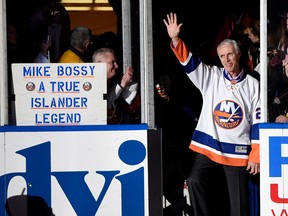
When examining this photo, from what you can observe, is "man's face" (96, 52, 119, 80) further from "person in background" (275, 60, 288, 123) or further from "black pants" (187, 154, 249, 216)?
"person in background" (275, 60, 288, 123)

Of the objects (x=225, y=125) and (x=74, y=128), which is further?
(x=225, y=125)

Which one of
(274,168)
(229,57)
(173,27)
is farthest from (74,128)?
(274,168)

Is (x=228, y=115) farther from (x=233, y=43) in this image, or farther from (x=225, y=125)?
(x=233, y=43)

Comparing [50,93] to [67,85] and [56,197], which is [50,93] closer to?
[67,85]

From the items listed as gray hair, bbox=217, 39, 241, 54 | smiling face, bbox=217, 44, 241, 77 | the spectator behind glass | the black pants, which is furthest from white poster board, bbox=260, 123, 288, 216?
the spectator behind glass

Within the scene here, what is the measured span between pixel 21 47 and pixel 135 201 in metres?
1.62

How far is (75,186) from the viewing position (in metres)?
8.77

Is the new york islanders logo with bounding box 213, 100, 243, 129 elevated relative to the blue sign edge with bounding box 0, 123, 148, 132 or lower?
Result: elevated

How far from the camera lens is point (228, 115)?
922cm

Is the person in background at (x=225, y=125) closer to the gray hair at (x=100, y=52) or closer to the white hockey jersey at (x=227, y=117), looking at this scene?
the white hockey jersey at (x=227, y=117)

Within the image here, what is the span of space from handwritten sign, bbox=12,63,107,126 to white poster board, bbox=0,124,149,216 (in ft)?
0.32

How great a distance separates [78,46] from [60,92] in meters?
0.42

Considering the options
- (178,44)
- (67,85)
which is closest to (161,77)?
(178,44)

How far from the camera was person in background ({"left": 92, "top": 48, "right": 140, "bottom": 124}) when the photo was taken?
8766 mm
